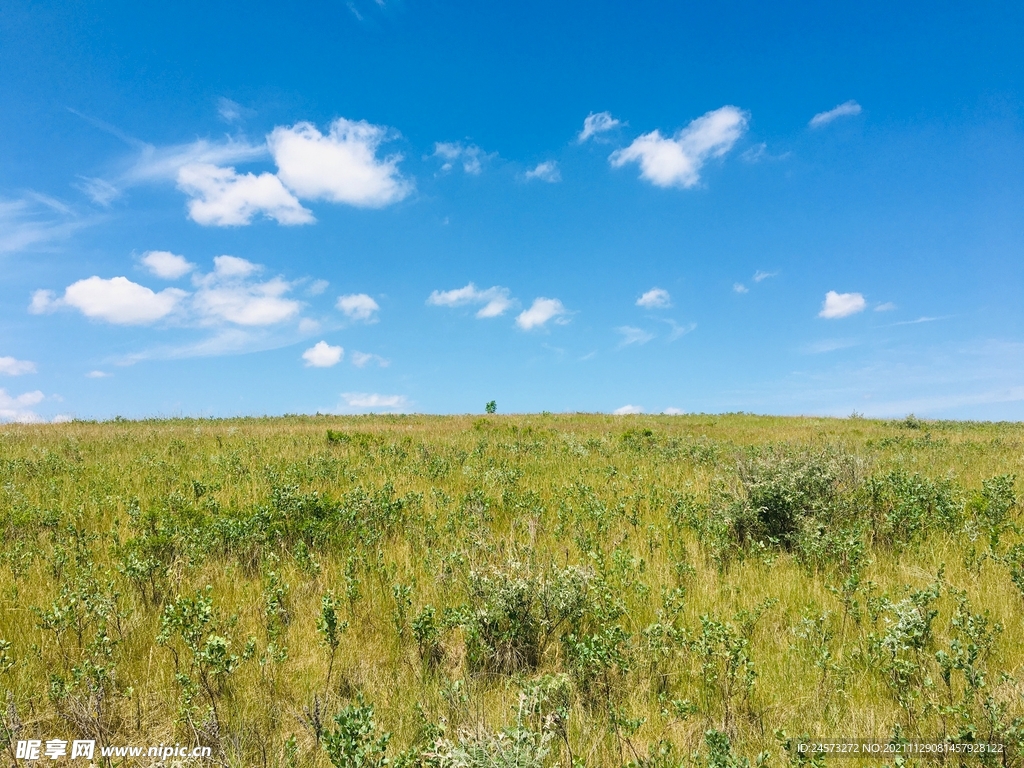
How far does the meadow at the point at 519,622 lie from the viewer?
3541 millimetres

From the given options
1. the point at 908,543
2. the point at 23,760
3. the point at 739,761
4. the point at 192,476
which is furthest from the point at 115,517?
the point at 908,543

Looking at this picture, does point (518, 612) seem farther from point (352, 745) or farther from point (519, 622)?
point (352, 745)

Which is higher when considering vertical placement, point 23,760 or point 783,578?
point 783,578

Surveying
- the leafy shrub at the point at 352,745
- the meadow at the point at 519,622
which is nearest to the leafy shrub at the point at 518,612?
the meadow at the point at 519,622

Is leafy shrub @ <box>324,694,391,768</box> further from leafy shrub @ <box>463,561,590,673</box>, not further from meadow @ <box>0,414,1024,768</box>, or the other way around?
leafy shrub @ <box>463,561,590,673</box>

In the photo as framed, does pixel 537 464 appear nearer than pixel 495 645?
No

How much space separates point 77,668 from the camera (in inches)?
157

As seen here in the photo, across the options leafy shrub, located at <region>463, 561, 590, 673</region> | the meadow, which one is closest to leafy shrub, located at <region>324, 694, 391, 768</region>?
the meadow

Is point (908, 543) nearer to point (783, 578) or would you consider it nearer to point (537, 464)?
point (783, 578)

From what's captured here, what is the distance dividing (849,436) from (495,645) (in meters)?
27.5

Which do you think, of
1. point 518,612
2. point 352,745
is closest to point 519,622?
point 518,612

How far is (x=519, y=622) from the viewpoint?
485 centimetres

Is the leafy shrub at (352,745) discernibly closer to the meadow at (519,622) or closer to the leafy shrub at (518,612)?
the meadow at (519,622)

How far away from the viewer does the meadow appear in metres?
3.54
